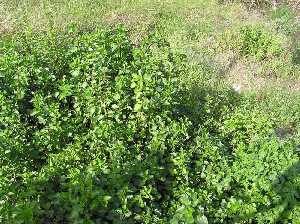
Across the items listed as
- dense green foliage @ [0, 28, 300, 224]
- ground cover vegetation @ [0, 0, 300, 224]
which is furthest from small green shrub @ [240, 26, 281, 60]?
dense green foliage @ [0, 28, 300, 224]

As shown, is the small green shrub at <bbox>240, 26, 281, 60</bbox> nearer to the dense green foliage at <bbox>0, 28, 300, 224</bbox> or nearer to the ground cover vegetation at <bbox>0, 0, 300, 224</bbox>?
the ground cover vegetation at <bbox>0, 0, 300, 224</bbox>

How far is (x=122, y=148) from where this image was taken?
517 cm

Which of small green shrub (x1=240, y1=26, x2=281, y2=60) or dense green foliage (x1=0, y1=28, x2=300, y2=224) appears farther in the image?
small green shrub (x1=240, y1=26, x2=281, y2=60)

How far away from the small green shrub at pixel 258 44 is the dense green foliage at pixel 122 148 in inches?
110

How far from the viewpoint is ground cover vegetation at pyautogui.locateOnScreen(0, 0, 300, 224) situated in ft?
15.3

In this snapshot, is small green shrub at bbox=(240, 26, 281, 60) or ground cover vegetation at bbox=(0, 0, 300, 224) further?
small green shrub at bbox=(240, 26, 281, 60)

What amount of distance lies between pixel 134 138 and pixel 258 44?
4634mm

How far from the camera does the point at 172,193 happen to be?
17.8 feet

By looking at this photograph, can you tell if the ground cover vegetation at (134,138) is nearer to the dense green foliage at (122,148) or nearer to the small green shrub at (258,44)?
the dense green foliage at (122,148)

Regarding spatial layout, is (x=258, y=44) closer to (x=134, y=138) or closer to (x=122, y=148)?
(x=134, y=138)

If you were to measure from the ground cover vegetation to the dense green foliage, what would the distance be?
0.05 feet

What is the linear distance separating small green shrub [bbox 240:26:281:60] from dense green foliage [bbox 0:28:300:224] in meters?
2.80

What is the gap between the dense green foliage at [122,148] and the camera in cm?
464

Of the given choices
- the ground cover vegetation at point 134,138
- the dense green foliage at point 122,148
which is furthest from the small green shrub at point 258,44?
the dense green foliage at point 122,148
